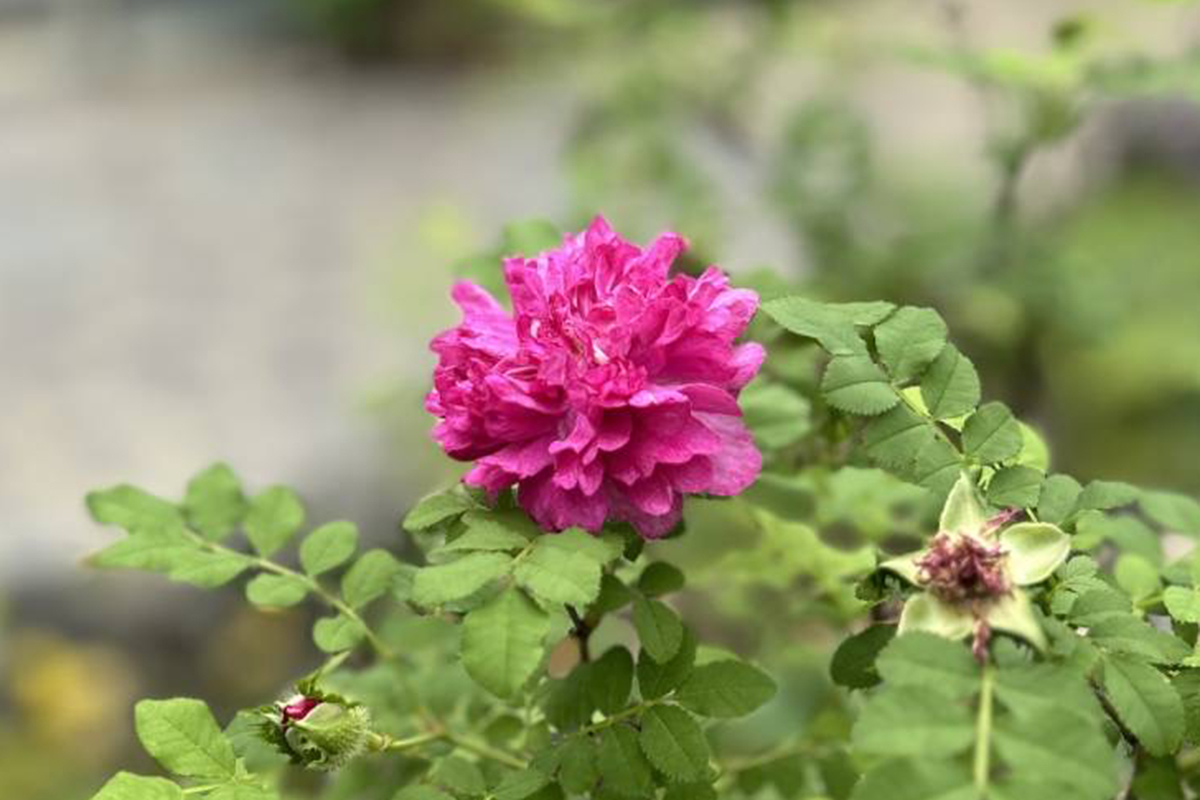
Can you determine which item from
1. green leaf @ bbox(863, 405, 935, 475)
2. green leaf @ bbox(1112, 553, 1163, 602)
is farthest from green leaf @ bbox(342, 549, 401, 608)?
green leaf @ bbox(1112, 553, 1163, 602)

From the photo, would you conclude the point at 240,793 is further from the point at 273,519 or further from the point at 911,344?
the point at 911,344

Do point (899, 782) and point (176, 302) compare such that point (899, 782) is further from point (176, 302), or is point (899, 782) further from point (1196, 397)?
point (176, 302)

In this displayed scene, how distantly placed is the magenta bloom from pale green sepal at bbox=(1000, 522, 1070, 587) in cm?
10

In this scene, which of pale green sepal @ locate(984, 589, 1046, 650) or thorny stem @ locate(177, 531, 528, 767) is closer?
pale green sepal @ locate(984, 589, 1046, 650)

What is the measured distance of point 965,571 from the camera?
0.44 m

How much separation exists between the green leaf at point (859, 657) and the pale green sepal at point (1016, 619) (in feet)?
0.23

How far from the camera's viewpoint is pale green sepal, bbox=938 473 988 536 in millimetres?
468

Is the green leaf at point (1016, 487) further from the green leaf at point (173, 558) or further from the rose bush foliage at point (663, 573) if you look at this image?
the green leaf at point (173, 558)

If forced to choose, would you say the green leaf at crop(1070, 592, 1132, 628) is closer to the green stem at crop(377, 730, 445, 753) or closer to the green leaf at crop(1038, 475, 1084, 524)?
the green leaf at crop(1038, 475, 1084, 524)

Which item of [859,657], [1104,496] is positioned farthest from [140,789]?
[1104,496]

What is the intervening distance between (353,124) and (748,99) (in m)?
1.56

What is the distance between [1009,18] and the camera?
361cm

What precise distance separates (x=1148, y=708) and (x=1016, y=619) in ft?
0.20

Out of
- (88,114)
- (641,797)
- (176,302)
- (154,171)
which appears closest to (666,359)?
(641,797)
